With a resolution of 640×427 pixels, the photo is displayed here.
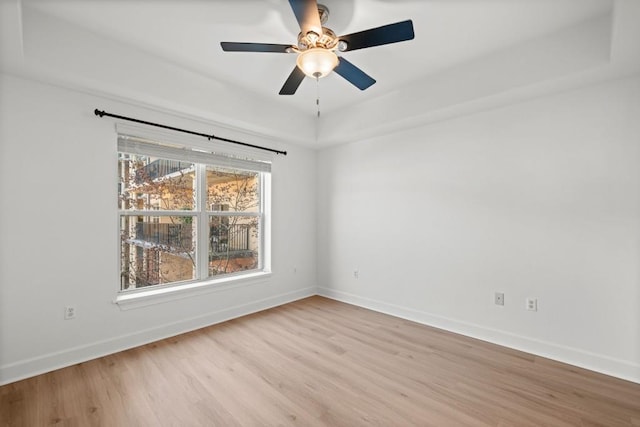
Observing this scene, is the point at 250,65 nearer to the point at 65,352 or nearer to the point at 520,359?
the point at 65,352

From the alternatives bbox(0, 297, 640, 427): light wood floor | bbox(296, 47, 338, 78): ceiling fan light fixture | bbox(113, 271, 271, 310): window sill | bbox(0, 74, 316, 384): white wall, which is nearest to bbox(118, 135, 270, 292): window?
bbox(113, 271, 271, 310): window sill

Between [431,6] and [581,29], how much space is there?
1234 mm

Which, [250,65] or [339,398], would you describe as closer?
[339,398]

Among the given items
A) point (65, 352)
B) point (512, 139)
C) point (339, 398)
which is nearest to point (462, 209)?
point (512, 139)

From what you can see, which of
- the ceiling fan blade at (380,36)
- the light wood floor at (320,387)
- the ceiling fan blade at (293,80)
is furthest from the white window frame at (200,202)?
the ceiling fan blade at (380,36)

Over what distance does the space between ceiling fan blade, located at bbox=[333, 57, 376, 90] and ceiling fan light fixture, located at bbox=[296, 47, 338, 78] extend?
12cm

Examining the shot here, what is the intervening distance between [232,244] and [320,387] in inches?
88.2

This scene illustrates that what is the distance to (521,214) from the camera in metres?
2.78

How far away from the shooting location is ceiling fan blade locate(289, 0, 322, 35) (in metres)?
1.64

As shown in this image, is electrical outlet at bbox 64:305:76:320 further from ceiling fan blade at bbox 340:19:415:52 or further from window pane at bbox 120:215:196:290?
ceiling fan blade at bbox 340:19:415:52

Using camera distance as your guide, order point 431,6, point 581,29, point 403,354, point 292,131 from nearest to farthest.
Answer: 1. point 431,6
2. point 581,29
3. point 403,354
4. point 292,131

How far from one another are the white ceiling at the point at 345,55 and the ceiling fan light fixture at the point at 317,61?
0.39 metres

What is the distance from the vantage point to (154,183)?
10.3 ft

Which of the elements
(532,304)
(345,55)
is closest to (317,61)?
(345,55)
